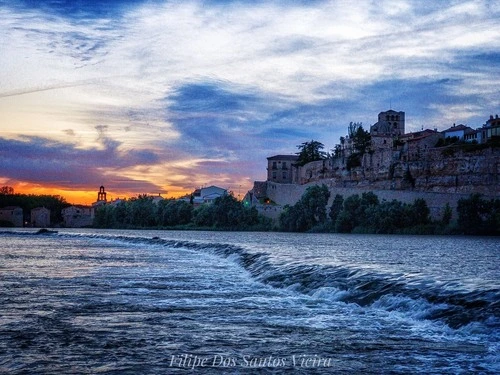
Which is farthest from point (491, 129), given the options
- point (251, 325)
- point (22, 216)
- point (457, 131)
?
point (22, 216)

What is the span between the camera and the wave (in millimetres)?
8742

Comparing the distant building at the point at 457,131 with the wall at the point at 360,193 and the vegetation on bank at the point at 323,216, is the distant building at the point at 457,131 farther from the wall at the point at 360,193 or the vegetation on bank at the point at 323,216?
the vegetation on bank at the point at 323,216

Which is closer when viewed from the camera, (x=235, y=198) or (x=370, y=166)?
(x=370, y=166)

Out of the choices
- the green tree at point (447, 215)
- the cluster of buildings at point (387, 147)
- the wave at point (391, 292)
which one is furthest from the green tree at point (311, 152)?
the wave at point (391, 292)

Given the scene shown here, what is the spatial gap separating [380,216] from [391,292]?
52678mm

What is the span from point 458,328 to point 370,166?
7405 cm

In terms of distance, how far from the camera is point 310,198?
7194 centimetres

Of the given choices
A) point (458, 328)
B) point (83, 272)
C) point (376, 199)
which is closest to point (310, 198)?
point (376, 199)

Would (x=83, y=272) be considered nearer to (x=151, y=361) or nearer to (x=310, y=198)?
(x=151, y=361)

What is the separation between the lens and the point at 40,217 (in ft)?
391

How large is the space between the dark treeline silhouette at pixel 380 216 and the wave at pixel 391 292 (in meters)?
43.7

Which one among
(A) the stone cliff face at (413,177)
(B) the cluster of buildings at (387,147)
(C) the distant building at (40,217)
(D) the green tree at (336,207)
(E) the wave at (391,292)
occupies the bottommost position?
(E) the wave at (391,292)

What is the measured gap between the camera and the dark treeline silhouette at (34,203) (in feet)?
406

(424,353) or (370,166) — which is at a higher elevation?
(370,166)
